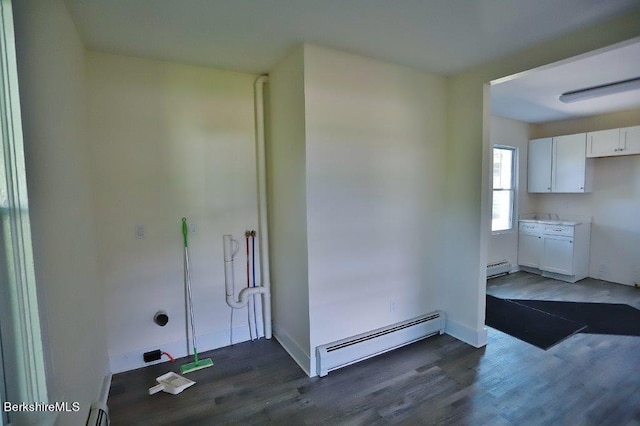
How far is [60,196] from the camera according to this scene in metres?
1.50

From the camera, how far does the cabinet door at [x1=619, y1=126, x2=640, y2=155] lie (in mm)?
4258

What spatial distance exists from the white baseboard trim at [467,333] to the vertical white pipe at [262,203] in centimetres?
188

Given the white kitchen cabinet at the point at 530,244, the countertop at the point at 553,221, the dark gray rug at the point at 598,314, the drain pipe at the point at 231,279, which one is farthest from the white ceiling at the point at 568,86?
the drain pipe at the point at 231,279

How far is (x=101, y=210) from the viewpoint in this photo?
247cm

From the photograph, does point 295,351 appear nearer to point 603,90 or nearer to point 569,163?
point 603,90

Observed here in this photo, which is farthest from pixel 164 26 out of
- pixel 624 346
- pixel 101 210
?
pixel 624 346

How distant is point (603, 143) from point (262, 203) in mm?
5151

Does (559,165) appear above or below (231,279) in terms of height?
above

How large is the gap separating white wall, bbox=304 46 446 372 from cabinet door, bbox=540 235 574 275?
10.1ft

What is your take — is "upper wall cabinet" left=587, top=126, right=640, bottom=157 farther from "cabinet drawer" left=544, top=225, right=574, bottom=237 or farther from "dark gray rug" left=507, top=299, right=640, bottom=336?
"dark gray rug" left=507, top=299, right=640, bottom=336

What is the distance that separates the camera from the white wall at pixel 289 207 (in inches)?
96.8

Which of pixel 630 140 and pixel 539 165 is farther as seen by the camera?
pixel 539 165

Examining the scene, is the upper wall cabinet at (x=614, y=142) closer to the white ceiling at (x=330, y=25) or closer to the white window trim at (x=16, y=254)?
the white ceiling at (x=330, y=25)

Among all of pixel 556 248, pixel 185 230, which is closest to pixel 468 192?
pixel 185 230
